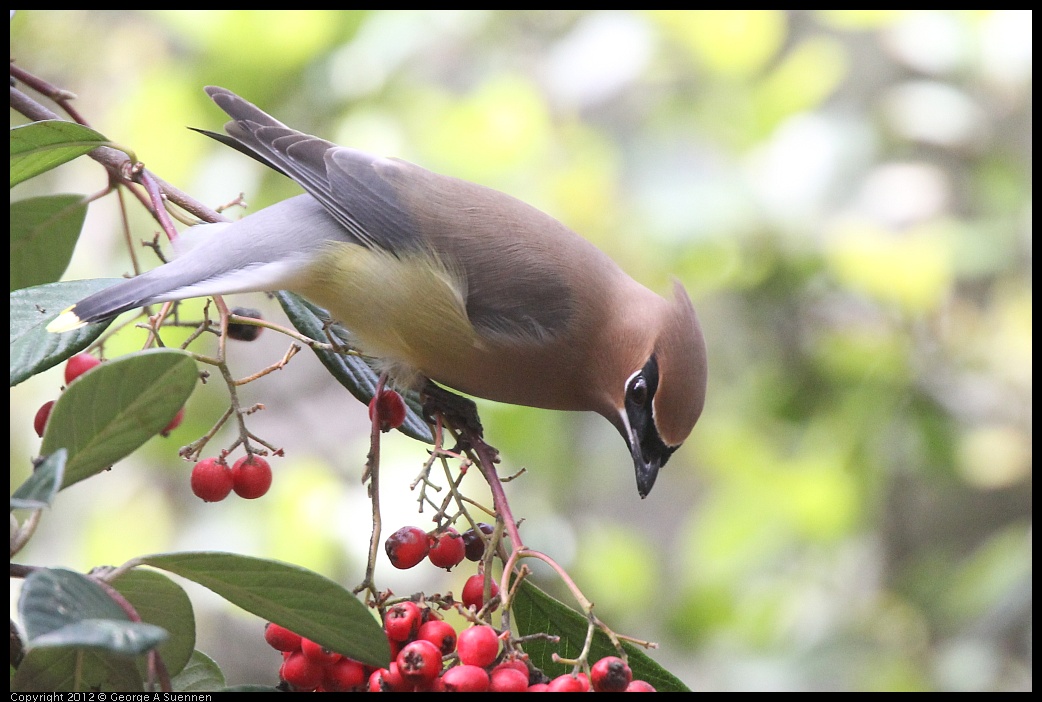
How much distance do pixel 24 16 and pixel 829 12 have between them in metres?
3.79

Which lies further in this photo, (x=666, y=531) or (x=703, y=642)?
(x=666, y=531)

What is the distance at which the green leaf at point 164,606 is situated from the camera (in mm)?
1601

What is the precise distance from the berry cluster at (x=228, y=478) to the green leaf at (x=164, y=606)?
0.39 metres

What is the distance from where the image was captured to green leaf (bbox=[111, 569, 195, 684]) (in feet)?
5.25

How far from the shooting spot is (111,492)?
16.9 ft

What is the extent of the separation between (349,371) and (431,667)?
2.68 ft

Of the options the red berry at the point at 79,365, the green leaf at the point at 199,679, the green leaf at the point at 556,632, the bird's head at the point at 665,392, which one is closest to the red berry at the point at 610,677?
the green leaf at the point at 556,632

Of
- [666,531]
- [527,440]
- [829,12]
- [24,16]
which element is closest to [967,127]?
[829,12]

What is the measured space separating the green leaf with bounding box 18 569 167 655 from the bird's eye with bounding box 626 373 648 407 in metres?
1.53

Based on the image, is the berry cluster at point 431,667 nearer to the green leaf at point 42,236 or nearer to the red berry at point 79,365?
the red berry at point 79,365

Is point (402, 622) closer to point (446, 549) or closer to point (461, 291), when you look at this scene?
point (446, 549)

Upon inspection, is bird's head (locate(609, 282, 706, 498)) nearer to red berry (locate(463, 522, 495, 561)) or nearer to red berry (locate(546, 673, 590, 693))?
red berry (locate(463, 522, 495, 561))

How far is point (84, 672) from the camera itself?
1.54 meters

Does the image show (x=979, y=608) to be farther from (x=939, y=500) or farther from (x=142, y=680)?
(x=142, y=680)
